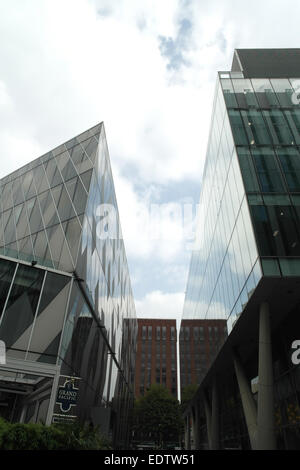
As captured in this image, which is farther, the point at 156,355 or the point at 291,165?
the point at 156,355

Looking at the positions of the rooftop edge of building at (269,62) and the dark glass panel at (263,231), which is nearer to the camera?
the dark glass panel at (263,231)

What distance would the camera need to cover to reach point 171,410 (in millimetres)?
66688

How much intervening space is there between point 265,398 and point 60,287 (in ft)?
39.0

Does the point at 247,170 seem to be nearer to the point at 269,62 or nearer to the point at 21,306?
the point at 21,306

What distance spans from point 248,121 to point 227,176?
158 inches

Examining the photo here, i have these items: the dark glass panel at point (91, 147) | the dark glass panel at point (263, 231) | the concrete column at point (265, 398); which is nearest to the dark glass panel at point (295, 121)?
the dark glass panel at point (263, 231)

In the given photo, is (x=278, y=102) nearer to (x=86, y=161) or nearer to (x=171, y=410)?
(x=86, y=161)

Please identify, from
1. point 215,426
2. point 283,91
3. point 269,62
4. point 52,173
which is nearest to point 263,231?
point 283,91

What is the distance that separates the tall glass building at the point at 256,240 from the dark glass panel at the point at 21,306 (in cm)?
1167

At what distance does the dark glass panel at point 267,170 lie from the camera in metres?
17.5

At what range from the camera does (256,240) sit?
606 inches

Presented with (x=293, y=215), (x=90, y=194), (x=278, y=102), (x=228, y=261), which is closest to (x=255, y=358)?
(x=228, y=261)

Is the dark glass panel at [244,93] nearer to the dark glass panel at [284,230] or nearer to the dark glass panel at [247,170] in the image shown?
the dark glass panel at [247,170]

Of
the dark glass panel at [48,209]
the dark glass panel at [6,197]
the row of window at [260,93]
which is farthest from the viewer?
the dark glass panel at [6,197]
